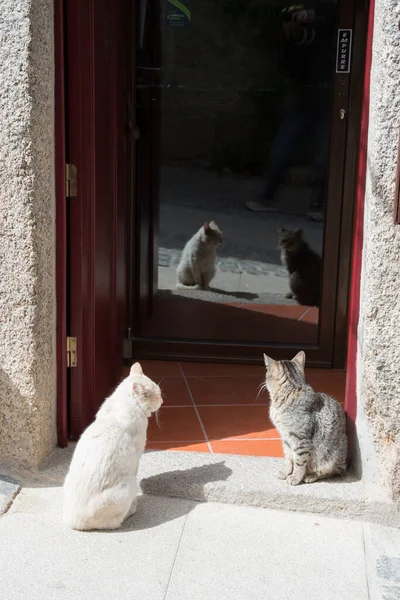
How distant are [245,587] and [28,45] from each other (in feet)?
7.97

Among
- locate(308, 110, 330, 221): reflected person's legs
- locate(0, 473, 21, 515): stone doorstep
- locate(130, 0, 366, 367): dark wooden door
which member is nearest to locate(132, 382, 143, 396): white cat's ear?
locate(0, 473, 21, 515): stone doorstep

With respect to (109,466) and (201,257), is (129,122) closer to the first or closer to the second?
(201,257)

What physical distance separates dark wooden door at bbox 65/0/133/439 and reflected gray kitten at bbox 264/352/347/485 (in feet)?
3.24

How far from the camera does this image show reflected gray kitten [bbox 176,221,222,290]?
4828 mm

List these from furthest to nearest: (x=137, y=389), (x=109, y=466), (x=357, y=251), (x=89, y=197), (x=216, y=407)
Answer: (x=216, y=407)
(x=89, y=197)
(x=357, y=251)
(x=137, y=389)
(x=109, y=466)

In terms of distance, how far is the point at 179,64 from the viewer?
14.9 feet

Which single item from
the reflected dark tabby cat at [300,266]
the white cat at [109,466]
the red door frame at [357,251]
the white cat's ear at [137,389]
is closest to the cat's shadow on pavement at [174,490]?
the white cat at [109,466]

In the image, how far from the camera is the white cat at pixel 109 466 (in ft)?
10.2

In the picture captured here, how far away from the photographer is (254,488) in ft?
11.3

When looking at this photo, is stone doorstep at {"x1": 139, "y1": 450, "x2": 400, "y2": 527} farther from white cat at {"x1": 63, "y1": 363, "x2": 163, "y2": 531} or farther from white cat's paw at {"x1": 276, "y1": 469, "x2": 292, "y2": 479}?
white cat at {"x1": 63, "y1": 363, "x2": 163, "y2": 531}

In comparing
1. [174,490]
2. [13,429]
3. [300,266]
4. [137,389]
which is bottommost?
[174,490]

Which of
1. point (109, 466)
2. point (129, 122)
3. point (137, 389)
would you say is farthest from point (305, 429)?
point (129, 122)

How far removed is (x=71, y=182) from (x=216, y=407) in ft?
5.37

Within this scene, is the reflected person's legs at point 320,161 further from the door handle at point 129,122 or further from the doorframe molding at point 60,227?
the doorframe molding at point 60,227
